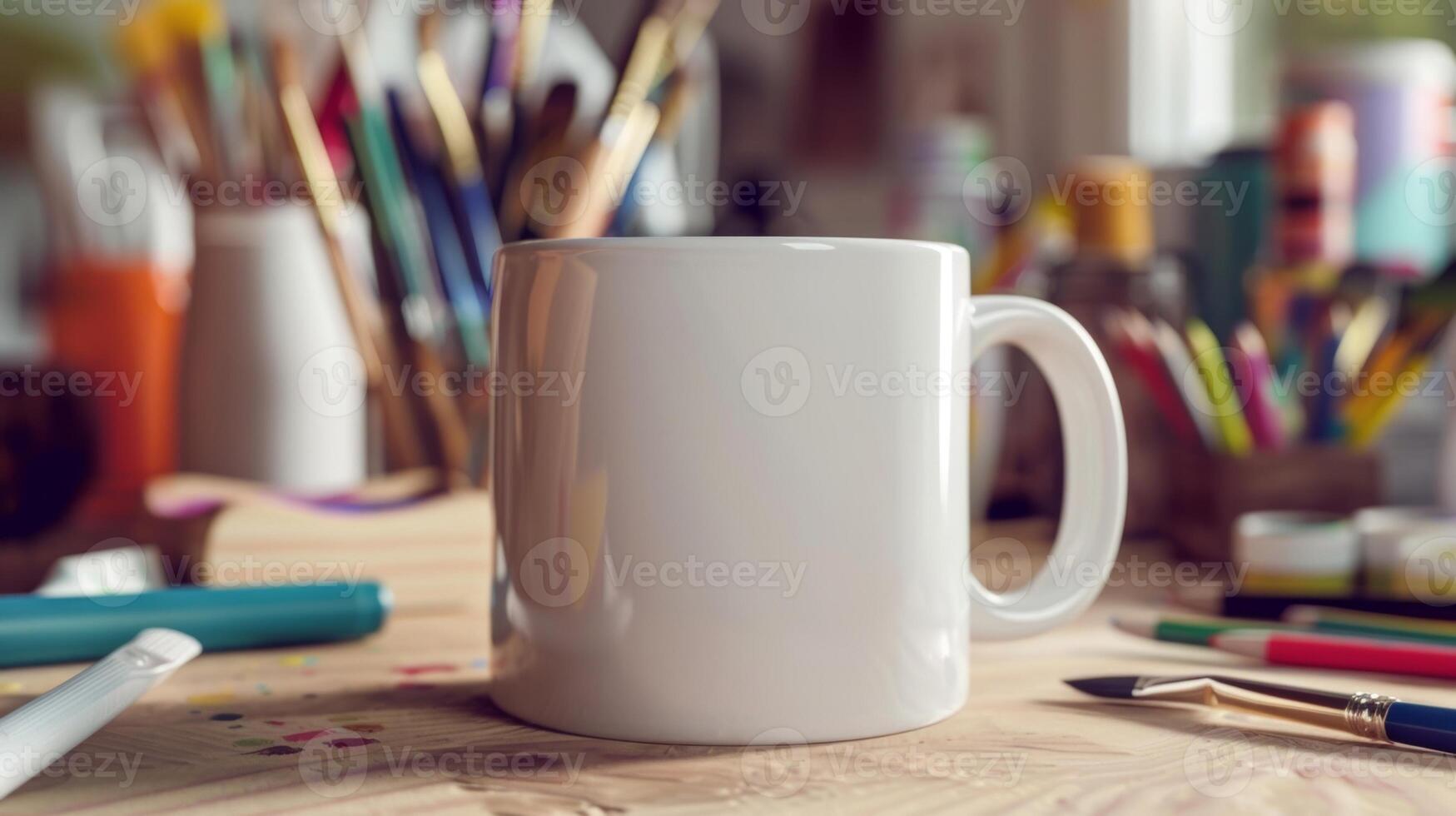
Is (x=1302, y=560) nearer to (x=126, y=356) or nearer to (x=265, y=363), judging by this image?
(x=265, y=363)

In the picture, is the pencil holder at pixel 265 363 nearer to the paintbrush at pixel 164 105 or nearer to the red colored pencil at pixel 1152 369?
the paintbrush at pixel 164 105

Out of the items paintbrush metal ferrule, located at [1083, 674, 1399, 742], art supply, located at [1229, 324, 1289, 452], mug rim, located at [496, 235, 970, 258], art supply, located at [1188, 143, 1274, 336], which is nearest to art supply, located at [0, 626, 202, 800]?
mug rim, located at [496, 235, 970, 258]

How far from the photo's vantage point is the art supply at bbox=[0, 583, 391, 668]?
401mm

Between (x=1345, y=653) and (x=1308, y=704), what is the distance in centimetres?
8

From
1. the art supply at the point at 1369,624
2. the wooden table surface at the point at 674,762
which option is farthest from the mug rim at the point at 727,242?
the art supply at the point at 1369,624

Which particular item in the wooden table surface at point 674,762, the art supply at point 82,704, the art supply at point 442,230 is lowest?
the wooden table surface at point 674,762

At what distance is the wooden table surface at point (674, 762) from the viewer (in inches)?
10.8

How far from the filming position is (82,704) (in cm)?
31

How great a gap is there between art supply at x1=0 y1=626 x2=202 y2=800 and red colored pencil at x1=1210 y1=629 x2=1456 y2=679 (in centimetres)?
31

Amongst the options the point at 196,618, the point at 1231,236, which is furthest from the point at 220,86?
the point at 1231,236

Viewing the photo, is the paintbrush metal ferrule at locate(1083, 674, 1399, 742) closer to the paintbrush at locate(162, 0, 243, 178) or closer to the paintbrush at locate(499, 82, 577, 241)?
the paintbrush at locate(499, 82, 577, 241)

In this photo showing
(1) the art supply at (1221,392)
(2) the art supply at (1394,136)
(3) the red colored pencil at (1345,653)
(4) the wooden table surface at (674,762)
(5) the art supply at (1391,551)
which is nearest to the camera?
(4) the wooden table surface at (674,762)

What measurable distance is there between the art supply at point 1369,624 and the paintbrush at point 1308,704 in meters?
0.11

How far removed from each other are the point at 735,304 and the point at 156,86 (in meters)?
0.66
